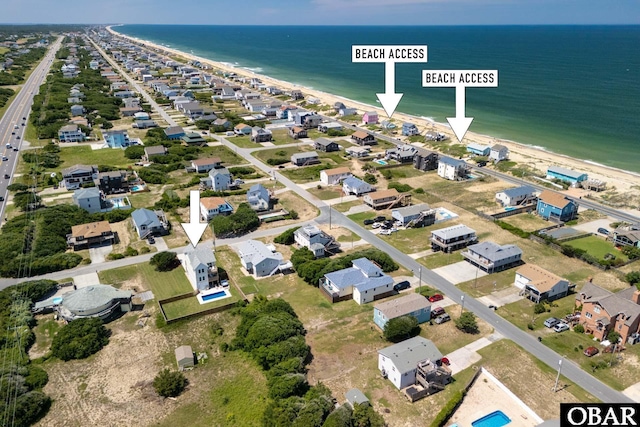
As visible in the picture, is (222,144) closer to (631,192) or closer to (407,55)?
(407,55)

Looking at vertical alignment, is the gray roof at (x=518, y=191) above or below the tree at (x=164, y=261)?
above

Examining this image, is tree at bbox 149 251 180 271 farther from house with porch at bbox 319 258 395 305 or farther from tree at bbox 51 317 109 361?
house with porch at bbox 319 258 395 305

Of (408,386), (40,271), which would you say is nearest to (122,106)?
(40,271)

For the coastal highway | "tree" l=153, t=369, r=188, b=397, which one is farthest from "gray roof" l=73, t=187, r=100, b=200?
"tree" l=153, t=369, r=188, b=397

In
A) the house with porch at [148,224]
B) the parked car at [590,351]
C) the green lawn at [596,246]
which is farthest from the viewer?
the house with porch at [148,224]

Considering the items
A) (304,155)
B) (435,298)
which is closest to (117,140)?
(304,155)

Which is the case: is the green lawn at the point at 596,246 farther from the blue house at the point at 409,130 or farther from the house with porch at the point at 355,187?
the blue house at the point at 409,130

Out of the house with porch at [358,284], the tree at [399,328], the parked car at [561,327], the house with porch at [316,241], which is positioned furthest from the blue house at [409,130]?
the tree at [399,328]
